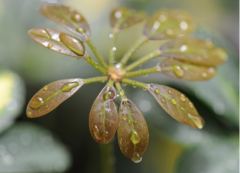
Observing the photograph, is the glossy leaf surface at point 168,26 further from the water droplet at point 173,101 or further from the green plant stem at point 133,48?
the water droplet at point 173,101

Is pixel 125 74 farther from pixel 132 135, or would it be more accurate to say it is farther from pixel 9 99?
pixel 9 99

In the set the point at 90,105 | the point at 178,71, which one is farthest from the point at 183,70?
the point at 90,105

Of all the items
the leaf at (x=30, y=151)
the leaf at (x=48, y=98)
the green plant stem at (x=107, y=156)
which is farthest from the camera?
the leaf at (x=30, y=151)

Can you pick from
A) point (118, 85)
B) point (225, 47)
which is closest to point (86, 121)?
point (118, 85)

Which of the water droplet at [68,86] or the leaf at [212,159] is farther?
the leaf at [212,159]

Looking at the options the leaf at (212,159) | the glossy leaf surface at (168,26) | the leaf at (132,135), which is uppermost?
the glossy leaf surface at (168,26)

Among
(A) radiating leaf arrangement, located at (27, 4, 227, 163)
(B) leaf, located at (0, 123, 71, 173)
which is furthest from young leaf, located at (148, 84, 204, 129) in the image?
(B) leaf, located at (0, 123, 71, 173)

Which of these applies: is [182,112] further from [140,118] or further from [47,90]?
[47,90]

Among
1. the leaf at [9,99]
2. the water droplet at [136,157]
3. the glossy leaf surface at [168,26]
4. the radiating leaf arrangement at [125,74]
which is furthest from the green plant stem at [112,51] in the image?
the leaf at [9,99]
